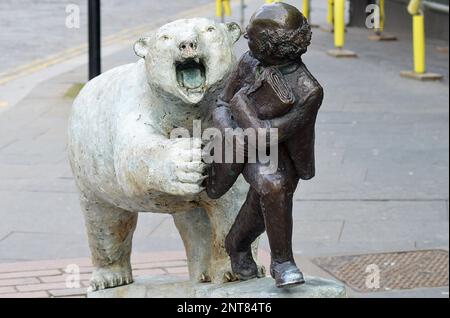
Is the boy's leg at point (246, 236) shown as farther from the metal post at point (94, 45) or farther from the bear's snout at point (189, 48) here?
the metal post at point (94, 45)

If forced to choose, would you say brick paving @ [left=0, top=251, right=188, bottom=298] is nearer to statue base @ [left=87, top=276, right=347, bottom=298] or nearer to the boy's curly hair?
statue base @ [left=87, top=276, right=347, bottom=298]

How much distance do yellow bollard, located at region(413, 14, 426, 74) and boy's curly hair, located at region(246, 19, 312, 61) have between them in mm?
10379

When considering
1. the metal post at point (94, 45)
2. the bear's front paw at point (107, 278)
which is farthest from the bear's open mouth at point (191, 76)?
the metal post at point (94, 45)

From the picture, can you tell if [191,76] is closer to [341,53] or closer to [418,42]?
[418,42]

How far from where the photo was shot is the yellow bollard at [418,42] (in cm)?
1277

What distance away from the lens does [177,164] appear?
2756mm

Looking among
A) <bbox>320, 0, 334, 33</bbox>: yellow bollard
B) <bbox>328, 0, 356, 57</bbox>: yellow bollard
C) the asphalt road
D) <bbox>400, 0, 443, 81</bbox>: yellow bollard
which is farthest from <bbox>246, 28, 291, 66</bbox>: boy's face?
<bbox>320, 0, 334, 33</bbox>: yellow bollard

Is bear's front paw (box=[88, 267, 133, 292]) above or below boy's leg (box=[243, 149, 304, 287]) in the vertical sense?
below

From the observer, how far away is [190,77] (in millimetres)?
2924

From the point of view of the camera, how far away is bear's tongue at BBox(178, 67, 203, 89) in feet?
9.56

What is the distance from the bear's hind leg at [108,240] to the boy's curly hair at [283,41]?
0.98m

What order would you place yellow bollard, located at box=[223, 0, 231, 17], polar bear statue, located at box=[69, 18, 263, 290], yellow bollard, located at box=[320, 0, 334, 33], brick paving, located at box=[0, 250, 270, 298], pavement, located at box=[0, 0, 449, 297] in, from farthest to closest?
yellow bollard, located at box=[320, 0, 334, 33] < yellow bollard, located at box=[223, 0, 231, 17] < pavement, located at box=[0, 0, 449, 297] < brick paving, located at box=[0, 250, 270, 298] < polar bear statue, located at box=[69, 18, 263, 290]
